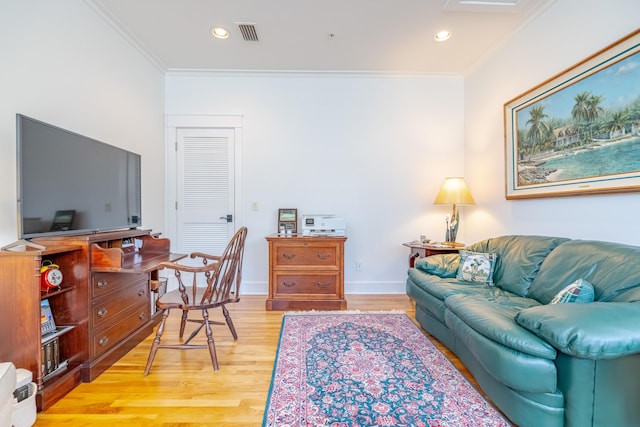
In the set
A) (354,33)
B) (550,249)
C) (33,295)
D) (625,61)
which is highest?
(354,33)

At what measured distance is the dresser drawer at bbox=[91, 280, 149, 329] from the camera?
1824mm

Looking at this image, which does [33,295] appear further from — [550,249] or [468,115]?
[468,115]

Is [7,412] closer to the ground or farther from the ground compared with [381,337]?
farther from the ground

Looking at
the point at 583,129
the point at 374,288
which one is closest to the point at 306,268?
the point at 374,288

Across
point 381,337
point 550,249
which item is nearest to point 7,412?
point 381,337

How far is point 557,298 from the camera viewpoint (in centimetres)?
153

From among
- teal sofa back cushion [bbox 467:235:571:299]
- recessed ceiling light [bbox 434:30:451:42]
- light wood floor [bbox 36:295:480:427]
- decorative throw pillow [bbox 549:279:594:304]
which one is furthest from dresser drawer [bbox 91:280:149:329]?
recessed ceiling light [bbox 434:30:451:42]

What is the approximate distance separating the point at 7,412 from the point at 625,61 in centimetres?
346

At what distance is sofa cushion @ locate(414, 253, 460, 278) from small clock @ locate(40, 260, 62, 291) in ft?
8.44

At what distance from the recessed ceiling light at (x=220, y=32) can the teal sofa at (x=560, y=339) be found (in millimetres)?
2977

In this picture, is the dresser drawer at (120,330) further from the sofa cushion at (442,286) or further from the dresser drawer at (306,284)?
the sofa cushion at (442,286)

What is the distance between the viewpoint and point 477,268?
2295 millimetres

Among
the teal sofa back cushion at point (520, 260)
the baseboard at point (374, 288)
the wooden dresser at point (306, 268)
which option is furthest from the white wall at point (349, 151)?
the teal sofa back cushion at point (520, 260)

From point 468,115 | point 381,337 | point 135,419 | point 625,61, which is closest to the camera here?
point 135,419
